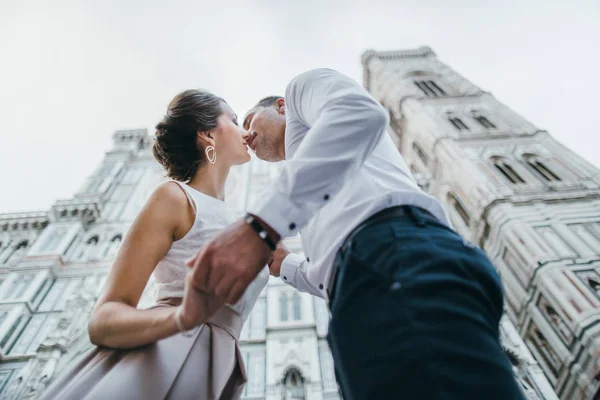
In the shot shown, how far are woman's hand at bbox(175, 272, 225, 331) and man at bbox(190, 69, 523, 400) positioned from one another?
1.8 inches

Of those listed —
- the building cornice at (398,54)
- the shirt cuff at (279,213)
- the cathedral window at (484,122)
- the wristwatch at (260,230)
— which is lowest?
the wristwatch at (260,230)

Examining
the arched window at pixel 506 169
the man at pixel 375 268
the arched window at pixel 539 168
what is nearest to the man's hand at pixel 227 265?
the man at pixel 375 268

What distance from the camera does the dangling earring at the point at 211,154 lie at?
234 cm

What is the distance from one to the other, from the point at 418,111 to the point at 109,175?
16.7m

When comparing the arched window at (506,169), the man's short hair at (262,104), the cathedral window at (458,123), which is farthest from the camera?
the cathedral window at (458,123)

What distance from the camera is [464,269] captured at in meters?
1.16

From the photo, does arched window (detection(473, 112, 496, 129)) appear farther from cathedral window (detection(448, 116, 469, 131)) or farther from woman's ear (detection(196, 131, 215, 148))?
woman's ear (detection(196, 131, 215, 148))

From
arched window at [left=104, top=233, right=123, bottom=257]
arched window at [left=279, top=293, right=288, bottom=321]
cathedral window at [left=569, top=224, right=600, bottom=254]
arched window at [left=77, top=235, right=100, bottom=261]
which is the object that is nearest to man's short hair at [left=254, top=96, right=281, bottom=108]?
arched window at [left=279, top=293, right=288, bottom=321]

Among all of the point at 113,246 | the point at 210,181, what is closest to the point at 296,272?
the point at 210,181

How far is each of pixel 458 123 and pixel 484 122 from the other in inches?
47.0

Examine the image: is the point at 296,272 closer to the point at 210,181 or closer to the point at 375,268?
the point at 210,181

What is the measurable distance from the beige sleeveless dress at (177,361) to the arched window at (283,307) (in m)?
10.7

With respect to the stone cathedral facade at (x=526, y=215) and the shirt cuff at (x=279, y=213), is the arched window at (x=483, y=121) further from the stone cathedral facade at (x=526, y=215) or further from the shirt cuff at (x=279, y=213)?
the shirt cuff at (x=279, y=213)

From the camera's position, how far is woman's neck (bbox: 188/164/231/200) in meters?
2.26
